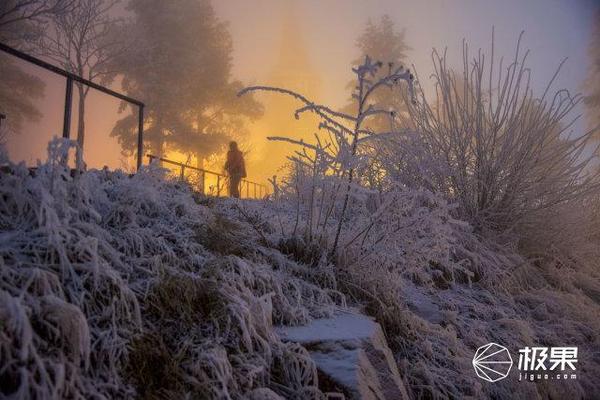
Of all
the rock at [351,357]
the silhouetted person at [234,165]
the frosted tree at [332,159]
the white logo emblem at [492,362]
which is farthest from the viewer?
the silhouetted person at [234,165]

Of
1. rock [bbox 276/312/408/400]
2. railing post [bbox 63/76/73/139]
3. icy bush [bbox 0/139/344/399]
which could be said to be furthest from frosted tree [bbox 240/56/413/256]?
railing post [bbox 63/76/73/139]

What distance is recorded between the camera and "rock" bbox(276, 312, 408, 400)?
65.7 inches

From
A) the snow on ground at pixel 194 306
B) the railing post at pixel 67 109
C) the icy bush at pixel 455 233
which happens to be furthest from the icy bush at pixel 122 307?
the railing post at pixel 67 109

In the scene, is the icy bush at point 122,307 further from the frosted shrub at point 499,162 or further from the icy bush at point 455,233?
the frosted shrub at point 499,162

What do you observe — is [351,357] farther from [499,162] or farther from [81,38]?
[81,38]

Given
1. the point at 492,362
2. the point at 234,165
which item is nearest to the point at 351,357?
the point at 492,362

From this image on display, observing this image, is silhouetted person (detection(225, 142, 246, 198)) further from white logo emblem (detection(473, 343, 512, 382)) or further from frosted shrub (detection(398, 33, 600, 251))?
white logo emblem (detection(473, 343, 512, 382))

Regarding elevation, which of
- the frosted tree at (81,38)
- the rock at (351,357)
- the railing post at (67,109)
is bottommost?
the rock at (351,357)

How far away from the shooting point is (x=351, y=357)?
69.6 inches

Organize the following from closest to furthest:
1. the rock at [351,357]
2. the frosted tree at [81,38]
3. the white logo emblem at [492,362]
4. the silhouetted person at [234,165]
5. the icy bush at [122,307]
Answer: the icy bush at [122,307] → the rock at [351,357] → the white logo emblem at [492,362] → the silhouetted person at [234,165] → the frosted tree at [81,38]

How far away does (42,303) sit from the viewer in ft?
4.21

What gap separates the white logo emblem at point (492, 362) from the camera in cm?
235

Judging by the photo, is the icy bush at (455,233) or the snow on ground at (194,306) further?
the icy bush at (455,233)

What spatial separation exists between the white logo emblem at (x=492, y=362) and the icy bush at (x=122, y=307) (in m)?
0.93
